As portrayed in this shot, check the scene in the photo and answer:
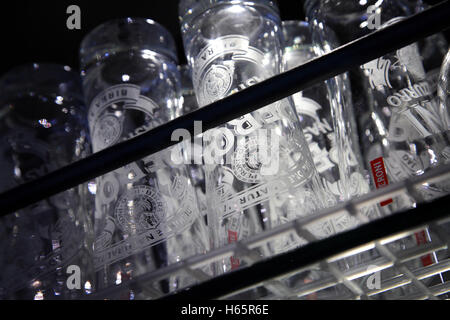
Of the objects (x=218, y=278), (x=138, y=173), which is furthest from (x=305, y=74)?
(x=138, y=173)

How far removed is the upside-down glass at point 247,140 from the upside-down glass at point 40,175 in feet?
0.59

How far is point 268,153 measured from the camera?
61cm

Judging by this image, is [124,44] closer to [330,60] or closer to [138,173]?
[138,173]

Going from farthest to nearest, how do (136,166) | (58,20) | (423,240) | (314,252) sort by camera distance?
(58,20) < (136,166) < (423,240) < (314,252)

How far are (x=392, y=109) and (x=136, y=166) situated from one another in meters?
0.27

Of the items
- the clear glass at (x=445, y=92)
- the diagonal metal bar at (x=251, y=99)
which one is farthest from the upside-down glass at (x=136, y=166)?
the clear glass at (x=445, y=92)

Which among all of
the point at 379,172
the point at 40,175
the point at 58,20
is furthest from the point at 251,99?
the point at 58,20

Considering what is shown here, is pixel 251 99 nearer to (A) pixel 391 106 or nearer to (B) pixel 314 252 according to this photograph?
(B) pixel 314 252

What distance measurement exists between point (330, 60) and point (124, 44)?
1.35 ft

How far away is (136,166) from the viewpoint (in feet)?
2.18

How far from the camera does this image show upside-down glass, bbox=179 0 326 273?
583mm

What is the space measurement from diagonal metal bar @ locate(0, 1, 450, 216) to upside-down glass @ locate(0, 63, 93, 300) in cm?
17

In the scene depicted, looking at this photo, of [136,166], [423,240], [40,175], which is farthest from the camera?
[40,175]

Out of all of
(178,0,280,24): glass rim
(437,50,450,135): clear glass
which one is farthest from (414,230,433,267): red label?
(178,0,280,24): glass rim
